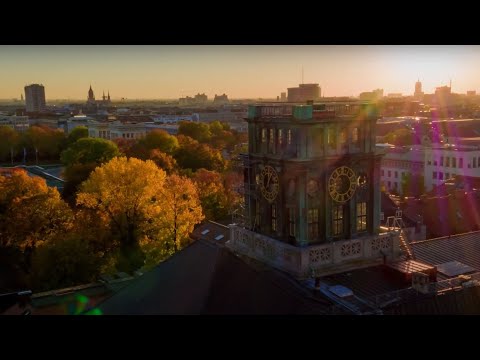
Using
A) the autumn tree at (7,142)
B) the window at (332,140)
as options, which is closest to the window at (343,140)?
the window at (332,140)

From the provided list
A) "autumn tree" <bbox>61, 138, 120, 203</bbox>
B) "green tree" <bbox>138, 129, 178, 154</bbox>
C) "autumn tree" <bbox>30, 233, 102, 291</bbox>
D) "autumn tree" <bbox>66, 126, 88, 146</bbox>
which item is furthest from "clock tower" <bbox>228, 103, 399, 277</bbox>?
"autumn tree" <bbox>66, 126, 88, 146</bbox>

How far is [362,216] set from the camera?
11273 mm

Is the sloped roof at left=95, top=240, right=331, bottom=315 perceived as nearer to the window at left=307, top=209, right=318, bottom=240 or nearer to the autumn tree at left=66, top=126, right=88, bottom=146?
the window at left=307, top=209, right=318, bottom=240

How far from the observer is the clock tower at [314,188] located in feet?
34.0

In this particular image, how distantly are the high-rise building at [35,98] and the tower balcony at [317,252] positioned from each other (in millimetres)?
42736

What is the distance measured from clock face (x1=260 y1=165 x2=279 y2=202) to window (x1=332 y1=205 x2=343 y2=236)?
1.16 metres

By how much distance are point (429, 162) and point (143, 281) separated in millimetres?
30122

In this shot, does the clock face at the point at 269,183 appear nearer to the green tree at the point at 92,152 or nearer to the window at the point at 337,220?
the window at the point at 337,220

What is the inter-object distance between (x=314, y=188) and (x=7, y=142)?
1918 inches

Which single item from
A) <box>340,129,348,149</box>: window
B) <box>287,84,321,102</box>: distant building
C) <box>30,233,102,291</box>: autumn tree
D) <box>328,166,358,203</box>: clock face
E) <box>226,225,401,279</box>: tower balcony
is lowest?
<box>30,233,102,291</box>: autumn tree

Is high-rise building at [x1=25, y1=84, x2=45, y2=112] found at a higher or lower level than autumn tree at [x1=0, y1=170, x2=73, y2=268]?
higher

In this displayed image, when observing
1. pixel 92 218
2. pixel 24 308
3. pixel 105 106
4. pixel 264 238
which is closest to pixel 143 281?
pixel 264 238

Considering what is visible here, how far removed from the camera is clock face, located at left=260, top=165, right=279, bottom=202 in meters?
10.9

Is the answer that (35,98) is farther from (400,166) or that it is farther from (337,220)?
(337,220)
